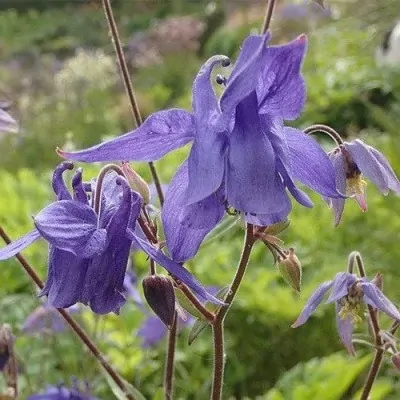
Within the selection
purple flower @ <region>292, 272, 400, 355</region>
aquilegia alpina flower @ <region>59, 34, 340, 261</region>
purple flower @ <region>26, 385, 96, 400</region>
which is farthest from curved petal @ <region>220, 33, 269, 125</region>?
purple flower @ <region>26, 385, 96, 400</region>

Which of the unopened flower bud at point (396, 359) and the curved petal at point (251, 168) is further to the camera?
the unopened flower bud at point (396, 359)

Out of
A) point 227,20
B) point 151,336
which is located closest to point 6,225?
point 151,336

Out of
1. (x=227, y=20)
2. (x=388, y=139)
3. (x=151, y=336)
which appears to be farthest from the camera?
(x=227, y=20)

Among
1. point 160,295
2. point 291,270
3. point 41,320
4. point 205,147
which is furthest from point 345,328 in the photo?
point 41,320

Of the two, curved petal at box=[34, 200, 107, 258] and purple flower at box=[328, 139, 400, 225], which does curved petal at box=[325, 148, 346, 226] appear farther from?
curved petal at box=[34, 200, 107, 258]

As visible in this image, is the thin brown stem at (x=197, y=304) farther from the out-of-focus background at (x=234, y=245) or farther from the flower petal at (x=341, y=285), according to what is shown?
the out-of-focus background at (x=234, y=245)

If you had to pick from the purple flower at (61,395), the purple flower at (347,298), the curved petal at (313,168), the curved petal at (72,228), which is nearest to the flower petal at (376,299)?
the purple flower at (347,298)

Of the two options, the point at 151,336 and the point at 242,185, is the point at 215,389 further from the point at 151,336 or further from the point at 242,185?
the point at 151,336

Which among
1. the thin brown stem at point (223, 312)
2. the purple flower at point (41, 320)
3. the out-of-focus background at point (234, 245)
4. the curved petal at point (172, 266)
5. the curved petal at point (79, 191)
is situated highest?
the curved petal at point (79, 191)
